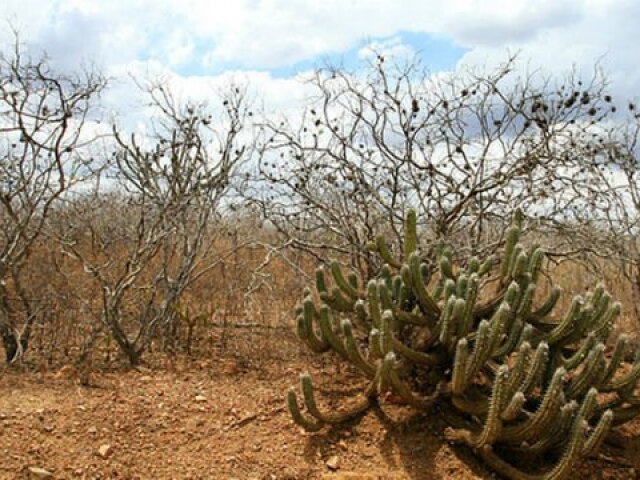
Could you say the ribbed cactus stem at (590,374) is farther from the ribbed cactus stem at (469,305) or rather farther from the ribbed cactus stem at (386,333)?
the ribbed cactus stem at (386,333)

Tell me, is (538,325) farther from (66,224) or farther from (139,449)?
(66,224)

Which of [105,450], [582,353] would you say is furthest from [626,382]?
[105,450]

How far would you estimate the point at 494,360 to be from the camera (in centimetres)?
411

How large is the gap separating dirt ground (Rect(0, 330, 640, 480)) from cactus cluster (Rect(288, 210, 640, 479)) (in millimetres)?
→ 154

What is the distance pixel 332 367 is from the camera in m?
5.20

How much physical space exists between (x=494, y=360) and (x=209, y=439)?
5.88 feet

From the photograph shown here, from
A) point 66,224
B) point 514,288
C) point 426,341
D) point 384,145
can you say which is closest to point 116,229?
point 66,224

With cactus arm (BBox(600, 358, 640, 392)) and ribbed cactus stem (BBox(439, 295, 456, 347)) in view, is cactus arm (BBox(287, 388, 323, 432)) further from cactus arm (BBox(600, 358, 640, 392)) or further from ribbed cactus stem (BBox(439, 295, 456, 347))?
cactus arm (BBox(600, 358, 640, 392))

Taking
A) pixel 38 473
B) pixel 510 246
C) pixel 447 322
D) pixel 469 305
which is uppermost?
pixel 510 246

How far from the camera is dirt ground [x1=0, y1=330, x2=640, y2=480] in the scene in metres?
3.74

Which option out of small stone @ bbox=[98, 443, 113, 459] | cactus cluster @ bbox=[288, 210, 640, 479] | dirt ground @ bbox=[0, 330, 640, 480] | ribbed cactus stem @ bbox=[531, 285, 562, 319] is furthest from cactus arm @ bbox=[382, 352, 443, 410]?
small stone @ bbox=[98, 443, 113, 459]

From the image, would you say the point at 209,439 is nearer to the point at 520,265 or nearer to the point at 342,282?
the point at 342,282

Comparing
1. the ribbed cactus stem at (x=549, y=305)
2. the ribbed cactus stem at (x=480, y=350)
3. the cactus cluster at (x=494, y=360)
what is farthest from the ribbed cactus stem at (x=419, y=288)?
the ribbed cactus stem at (x=549, y=305)

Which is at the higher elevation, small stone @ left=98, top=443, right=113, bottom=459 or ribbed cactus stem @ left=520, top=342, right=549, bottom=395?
ribbed cactus stem @ left=520, top=342, right=549, bottom=395
